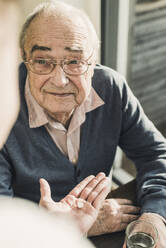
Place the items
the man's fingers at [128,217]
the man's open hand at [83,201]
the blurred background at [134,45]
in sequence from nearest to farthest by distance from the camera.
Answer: the man's open hand at [83,201] → the man's fingers at [128,217] → the blurred background at [134,45]

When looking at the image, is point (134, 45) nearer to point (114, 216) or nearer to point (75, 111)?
point (75, 111)

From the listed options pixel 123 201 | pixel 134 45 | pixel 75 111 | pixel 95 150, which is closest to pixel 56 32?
pixel 75 111

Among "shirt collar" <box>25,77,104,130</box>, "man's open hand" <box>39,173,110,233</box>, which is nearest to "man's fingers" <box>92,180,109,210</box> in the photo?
"man's open hand" <box>39,173,110,233</box>

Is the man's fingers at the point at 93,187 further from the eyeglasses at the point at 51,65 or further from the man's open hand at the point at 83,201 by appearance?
the eyeglasses at the point at 51,65

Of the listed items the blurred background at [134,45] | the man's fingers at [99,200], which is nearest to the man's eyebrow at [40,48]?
the blurred background at [134,45]

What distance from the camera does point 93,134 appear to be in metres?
1.49

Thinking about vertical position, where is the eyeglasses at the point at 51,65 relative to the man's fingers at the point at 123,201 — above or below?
above

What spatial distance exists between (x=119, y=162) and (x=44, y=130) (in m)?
1.36

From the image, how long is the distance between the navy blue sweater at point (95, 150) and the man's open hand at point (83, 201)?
0.69 feet

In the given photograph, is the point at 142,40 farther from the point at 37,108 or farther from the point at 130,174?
the point at 37,108

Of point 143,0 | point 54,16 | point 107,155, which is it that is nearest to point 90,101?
point 107,155

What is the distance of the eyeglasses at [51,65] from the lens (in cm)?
127

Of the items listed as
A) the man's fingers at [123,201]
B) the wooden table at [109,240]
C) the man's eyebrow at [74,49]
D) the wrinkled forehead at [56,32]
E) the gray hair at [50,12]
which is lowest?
the wooden table at [109,240]

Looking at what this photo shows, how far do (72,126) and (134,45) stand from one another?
1.21 meters
